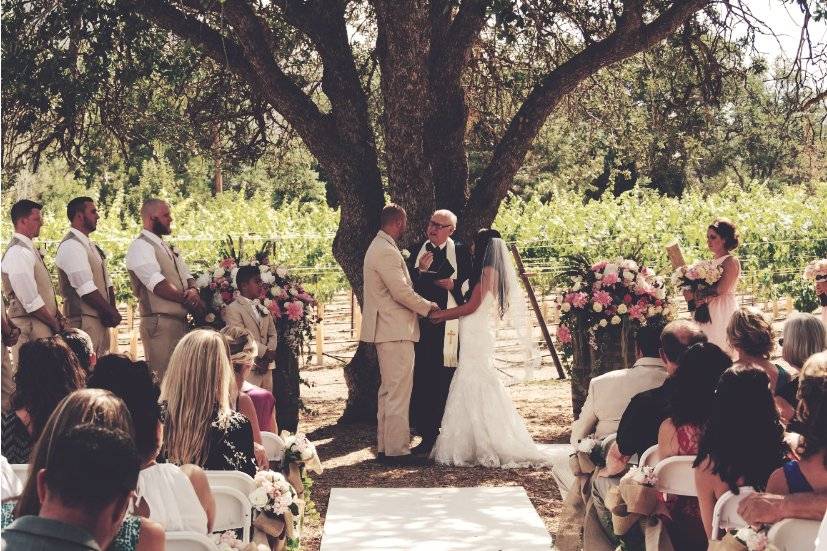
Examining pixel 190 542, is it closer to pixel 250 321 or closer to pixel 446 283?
pixel 250 321

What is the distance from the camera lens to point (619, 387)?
6051 millimetres

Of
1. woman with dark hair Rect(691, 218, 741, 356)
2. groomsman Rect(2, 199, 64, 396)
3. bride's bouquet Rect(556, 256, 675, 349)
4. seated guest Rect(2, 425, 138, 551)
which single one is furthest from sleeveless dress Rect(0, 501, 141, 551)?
bride's bouquet Rect(556, 256, 675, 349)

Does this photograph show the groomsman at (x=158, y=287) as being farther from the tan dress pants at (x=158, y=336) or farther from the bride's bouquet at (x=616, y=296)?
the bride's bouquet at (x=616, y=296)

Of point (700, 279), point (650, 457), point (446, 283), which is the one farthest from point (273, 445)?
point (700, 279)

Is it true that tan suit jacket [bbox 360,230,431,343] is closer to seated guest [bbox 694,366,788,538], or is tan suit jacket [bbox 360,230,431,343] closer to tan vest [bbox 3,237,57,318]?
tan vest [bbox 3,237,57,318]

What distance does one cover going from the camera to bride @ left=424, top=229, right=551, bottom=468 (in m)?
9.05

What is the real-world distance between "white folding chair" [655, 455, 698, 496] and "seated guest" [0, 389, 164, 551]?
2263mm

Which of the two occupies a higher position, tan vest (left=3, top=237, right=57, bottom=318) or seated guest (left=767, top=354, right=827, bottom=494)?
tan vest (left=3, top=237, right=57, bottom=318)

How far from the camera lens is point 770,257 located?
20.8 meters

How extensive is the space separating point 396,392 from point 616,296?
7.08 feet

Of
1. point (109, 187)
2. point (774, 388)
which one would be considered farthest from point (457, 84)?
point (109, 187)

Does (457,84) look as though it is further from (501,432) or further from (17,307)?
(17,307)

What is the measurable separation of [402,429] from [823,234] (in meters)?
14.4

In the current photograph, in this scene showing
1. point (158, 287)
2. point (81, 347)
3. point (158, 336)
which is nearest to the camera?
point (81, 347)
